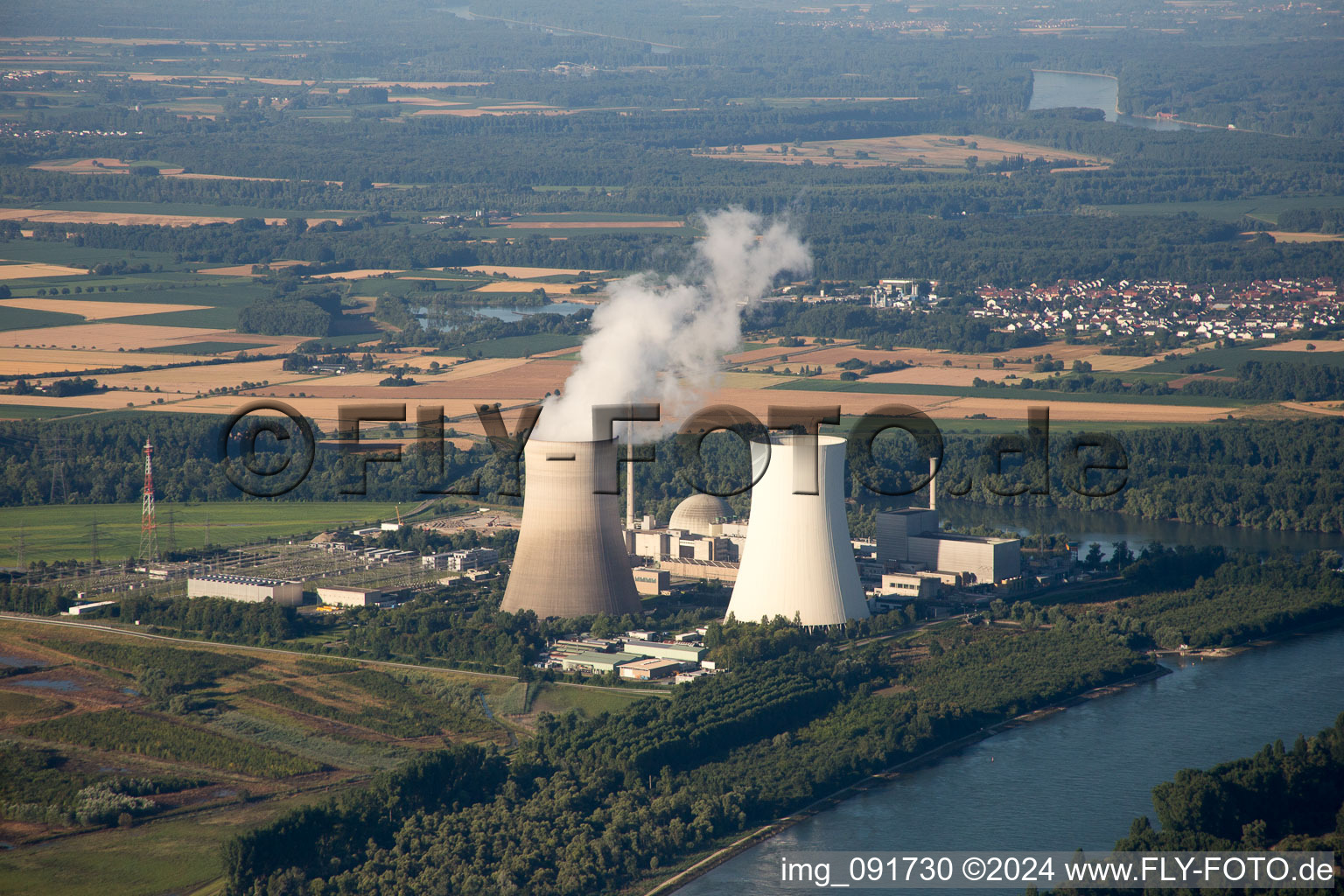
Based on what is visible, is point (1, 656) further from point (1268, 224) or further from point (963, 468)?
point (1268, 224)

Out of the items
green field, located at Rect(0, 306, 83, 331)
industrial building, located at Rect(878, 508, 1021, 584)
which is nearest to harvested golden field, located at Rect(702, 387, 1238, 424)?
industrial building, located at Rect(878, 508, 1021, 584)

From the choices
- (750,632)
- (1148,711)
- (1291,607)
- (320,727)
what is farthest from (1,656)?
(1291,607)

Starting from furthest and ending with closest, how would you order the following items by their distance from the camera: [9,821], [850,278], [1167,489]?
[850,278]
[1167,489]
[9,821]

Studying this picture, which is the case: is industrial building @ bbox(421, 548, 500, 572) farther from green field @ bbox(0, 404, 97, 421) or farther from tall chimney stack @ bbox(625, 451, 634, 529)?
green field @ bbox(0, 404, 97, 421)

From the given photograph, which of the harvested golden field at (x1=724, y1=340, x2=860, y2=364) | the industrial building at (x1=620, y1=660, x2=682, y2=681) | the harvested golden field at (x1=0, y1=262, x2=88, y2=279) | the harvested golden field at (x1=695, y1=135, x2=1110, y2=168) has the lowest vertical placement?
the industrial building at (x1=620, y1=660, x2=682, y2=681)

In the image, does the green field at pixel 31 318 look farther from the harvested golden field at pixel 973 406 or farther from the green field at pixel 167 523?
the harvested golden field at pixel 973 406
